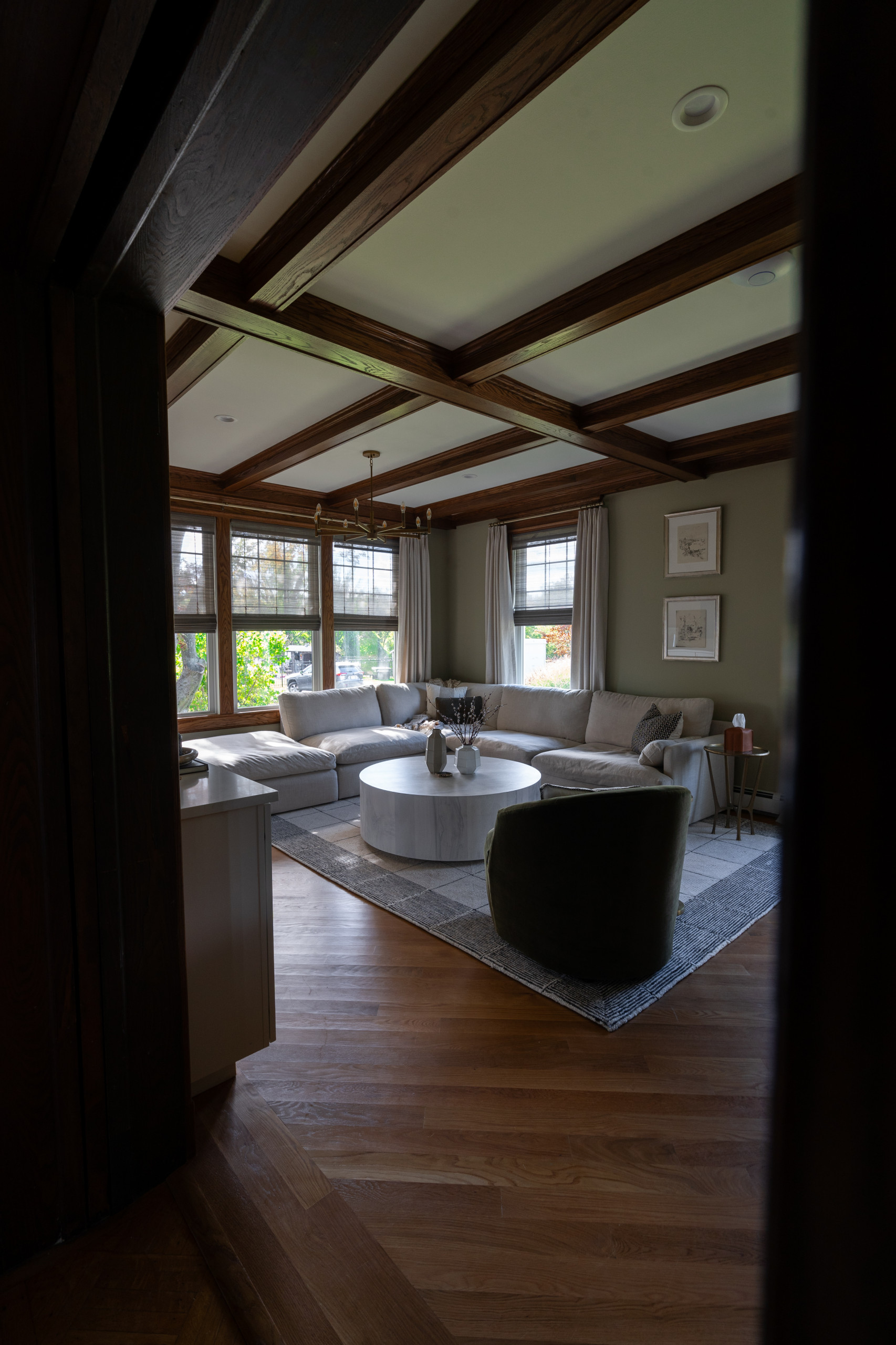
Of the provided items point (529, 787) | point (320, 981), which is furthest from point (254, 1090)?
point (529, 787)

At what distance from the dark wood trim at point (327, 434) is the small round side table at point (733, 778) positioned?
2.85 meters

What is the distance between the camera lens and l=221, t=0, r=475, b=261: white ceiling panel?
1.57 metres

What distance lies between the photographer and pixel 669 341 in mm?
3172

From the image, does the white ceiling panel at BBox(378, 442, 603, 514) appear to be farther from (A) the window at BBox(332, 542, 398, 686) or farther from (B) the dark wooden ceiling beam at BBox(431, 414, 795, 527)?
(A) the window at BBox(332, 542, 398, 686)

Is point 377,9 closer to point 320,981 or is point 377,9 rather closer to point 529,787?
point 320,981

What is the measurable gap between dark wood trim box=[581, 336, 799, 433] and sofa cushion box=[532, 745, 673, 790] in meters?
2.18

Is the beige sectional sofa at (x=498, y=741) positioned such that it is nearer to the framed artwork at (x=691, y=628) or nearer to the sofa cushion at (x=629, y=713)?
the sofa cushion at (x=629, y=713)

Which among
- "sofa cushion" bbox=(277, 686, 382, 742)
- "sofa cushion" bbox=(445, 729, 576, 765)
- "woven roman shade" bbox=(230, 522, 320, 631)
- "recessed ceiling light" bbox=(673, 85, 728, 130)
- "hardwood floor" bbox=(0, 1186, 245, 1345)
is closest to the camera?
"hardwood floor" bbox=(0, 1186, 245, 1345)

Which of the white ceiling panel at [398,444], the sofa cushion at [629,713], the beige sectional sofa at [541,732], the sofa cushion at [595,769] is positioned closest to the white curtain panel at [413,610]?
the beige sectional sofa at [541,732]

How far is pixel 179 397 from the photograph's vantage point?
12.3 feet

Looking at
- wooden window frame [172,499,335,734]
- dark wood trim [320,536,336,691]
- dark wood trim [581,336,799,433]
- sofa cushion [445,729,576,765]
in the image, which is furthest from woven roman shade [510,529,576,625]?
wooden window frame [172,499,335,734]

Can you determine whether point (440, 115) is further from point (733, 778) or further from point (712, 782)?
point (712, 782)

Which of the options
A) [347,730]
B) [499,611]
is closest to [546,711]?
[499,611]

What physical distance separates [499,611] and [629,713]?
1.91m
